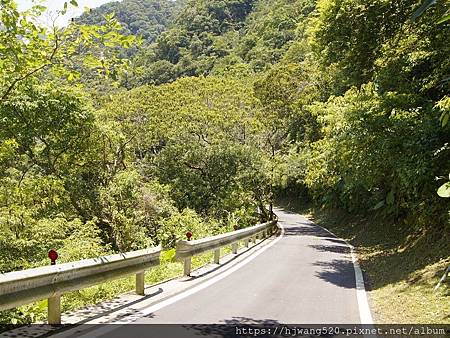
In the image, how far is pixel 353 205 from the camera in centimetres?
2750

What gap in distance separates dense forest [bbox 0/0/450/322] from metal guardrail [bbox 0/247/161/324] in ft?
2.75

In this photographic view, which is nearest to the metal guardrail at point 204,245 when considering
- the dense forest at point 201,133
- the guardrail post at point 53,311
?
the dense forest at point 201,133

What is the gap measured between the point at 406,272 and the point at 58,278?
7998 millimetres

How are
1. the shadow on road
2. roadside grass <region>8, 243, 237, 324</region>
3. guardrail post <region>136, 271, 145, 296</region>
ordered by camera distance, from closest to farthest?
roadside grass <region>8, 243, 237, 324</region>
guardrail post <region>136, 271, 145, 296</region>
the shadow on road

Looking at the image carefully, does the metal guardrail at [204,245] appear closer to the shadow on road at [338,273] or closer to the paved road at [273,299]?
the paved road at [273,299]

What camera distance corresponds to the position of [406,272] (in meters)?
10.1

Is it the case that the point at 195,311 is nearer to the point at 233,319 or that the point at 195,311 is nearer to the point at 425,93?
the point at 233,319

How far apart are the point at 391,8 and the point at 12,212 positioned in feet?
Result: 37.7

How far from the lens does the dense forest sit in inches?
283

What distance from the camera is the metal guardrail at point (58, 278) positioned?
13.9 feet

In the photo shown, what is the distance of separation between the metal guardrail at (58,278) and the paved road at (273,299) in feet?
2.32

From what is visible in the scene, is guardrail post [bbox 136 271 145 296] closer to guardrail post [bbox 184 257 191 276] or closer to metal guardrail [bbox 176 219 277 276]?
metal guardrail [bbox 176 219 277 276]

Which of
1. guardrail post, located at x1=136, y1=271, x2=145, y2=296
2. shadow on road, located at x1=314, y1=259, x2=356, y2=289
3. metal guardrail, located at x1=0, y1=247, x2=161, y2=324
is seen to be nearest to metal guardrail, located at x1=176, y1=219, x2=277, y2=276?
guardrail post, located at x1=136, y1=271, x2=145, y2=296

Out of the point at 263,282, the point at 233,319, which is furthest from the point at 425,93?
the point at 233,319
